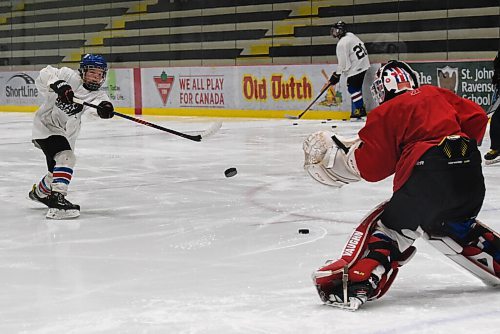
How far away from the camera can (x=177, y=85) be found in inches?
626

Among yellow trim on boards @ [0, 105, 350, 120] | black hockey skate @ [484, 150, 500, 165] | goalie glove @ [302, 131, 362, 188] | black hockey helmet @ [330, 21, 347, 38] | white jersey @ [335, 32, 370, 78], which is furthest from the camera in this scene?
yellow trim on boards @ [0, 105, 350, 120]

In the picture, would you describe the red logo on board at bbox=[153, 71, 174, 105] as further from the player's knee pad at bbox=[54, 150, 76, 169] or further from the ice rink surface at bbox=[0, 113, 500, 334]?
the player's knee pad at bbox=[54, 150, 76, 169]

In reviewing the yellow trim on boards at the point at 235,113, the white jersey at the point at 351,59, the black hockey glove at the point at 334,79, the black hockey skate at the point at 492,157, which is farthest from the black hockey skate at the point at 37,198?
the yellow trim on boards at the point at 235,113

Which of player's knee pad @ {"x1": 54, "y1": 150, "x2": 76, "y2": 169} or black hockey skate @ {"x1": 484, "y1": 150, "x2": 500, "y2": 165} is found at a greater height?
player's knee pad @ {"x1": 54, "y1": 150, "x2": 76, "y2": 169}

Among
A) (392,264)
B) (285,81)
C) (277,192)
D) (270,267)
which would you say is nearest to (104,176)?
(277,192)

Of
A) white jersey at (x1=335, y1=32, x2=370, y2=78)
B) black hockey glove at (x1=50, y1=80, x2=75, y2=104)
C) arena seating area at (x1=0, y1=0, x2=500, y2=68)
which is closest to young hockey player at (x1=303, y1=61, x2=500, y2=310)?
black hockey glove at (x1=50, y1=80, x2=75, y2=104)

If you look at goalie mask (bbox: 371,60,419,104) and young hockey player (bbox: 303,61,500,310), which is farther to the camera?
goalie mask (bbox: 371,60,419,104)

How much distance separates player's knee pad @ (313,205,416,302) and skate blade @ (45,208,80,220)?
235 cm

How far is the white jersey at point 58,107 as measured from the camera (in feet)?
17.0

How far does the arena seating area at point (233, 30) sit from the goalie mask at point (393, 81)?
11166mm

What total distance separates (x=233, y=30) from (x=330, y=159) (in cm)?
1478

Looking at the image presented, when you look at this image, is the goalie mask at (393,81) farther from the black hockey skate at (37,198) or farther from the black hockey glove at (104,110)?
the black hockey skate at (37,198)

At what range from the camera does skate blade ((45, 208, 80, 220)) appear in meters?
5.07

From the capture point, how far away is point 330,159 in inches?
119
